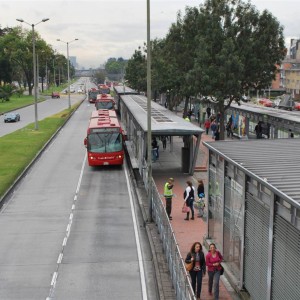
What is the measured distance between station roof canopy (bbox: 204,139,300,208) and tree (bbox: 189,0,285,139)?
61.5ft

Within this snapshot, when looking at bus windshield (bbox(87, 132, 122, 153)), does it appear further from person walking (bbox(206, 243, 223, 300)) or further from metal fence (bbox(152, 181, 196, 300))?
person walking (bbox(206, 243, 223, 300))

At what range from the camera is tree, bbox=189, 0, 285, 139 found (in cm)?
3484

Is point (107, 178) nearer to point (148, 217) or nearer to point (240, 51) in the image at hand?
point (148, 217)

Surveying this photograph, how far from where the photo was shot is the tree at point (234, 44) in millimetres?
34844

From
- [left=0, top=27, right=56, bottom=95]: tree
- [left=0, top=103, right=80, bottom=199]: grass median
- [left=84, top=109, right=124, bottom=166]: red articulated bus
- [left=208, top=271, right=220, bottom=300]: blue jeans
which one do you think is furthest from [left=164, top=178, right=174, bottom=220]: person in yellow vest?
Result: [left=0, top=27, right=56, bottom=95]: tree

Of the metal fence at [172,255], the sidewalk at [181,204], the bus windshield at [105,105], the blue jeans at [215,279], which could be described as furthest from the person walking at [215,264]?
the bus windshield at [105,105]

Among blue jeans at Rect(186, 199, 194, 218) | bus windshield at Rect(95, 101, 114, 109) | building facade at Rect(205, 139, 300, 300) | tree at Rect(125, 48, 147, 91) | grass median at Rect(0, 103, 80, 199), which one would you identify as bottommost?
grass median at Rect(0, 103, 80, 199)

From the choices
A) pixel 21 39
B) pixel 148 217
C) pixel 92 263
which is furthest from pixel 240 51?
pixel 21 39

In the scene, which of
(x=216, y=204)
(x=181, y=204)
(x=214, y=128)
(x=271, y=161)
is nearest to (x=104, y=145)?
(x=181, y=204)

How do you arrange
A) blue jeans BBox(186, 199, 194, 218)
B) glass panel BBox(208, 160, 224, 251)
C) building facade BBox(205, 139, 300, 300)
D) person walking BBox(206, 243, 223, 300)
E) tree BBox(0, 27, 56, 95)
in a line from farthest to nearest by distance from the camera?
tree BBox(0, 27, 56, 95), blue jeans BBox(186, 199, 194, 218), glass panel BBox(208, 160, 224, 251), person walking BBox(206, 243, 223, 300), building facade BBox(205, 139, 300, 300)

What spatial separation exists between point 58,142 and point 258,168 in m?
33.0

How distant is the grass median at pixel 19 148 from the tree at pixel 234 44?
11.9m

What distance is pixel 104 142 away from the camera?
3120cm

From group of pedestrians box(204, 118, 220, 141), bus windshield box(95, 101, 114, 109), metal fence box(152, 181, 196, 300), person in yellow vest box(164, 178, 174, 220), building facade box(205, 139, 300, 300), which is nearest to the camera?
building facade box(205, 139, 300, 300)
